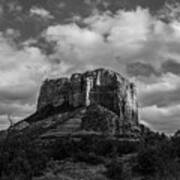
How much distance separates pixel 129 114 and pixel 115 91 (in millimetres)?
13353

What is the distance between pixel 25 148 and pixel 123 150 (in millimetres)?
38062

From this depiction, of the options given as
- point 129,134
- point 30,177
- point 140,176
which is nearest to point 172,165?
point 140,176

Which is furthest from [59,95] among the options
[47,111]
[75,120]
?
[75,120]

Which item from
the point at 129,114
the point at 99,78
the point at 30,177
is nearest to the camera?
the point at 30,177

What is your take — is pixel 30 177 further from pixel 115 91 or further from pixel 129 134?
pixel 115 91

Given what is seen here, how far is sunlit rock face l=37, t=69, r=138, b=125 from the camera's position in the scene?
175 m

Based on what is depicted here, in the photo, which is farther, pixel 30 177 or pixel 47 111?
pixel 47 111

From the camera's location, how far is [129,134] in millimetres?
128875

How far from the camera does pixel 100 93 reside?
7146 inches

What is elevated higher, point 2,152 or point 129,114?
point 129,114

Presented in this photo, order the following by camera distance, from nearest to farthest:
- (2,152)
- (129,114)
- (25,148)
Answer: (2,152)
(25,148)
(129,114)

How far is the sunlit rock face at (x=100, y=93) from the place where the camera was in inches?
6880

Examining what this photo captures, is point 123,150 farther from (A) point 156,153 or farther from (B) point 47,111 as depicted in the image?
(B) point 47,111

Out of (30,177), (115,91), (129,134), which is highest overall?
(115,91)
